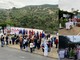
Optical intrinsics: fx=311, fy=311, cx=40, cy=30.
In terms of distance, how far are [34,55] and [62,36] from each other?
864cm

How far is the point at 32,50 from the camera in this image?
78.2ft

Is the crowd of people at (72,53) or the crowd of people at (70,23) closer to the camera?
the crowd of people at (70,23)

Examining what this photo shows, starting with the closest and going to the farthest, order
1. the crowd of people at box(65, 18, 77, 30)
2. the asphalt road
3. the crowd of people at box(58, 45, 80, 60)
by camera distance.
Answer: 1. the crowd of people at box(65, 18, 77, 30)
2. the crowd of people at box(58, 45, 80, 60)
3. the asphalt road

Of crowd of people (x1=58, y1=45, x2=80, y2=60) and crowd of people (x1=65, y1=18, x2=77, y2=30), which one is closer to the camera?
crowd of people (x1=65, y1=18, x2=77, y2=30)

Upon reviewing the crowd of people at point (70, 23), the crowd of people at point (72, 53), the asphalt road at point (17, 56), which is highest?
the crowd of people at point (70, 23)

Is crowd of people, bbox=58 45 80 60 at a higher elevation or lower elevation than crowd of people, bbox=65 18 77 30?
lower

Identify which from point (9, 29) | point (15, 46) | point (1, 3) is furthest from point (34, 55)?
point (1, 3)

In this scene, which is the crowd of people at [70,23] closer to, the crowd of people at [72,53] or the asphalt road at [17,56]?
the crowd of people at [72,53]

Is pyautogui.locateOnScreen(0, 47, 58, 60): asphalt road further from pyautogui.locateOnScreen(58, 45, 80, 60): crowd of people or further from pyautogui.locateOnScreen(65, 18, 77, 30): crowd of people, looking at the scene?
pyautogui.locateOnScreen(65, 18, 77, 30): crowd of people

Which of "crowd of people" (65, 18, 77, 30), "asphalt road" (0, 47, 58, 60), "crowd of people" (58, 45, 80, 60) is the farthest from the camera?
"asphalt road" (0, 47, 58, 60)

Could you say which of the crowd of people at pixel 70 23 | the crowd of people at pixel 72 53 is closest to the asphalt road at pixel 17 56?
the crowd of people at pixel 72 53

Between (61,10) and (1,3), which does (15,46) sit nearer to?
(61,10)

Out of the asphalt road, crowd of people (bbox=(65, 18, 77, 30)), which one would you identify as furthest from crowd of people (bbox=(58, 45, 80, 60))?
the asphalt road

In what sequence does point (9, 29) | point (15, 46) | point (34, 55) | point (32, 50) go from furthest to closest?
point (9, 29)
point (15, 46)
point (32, 50)
point (34, 55)
